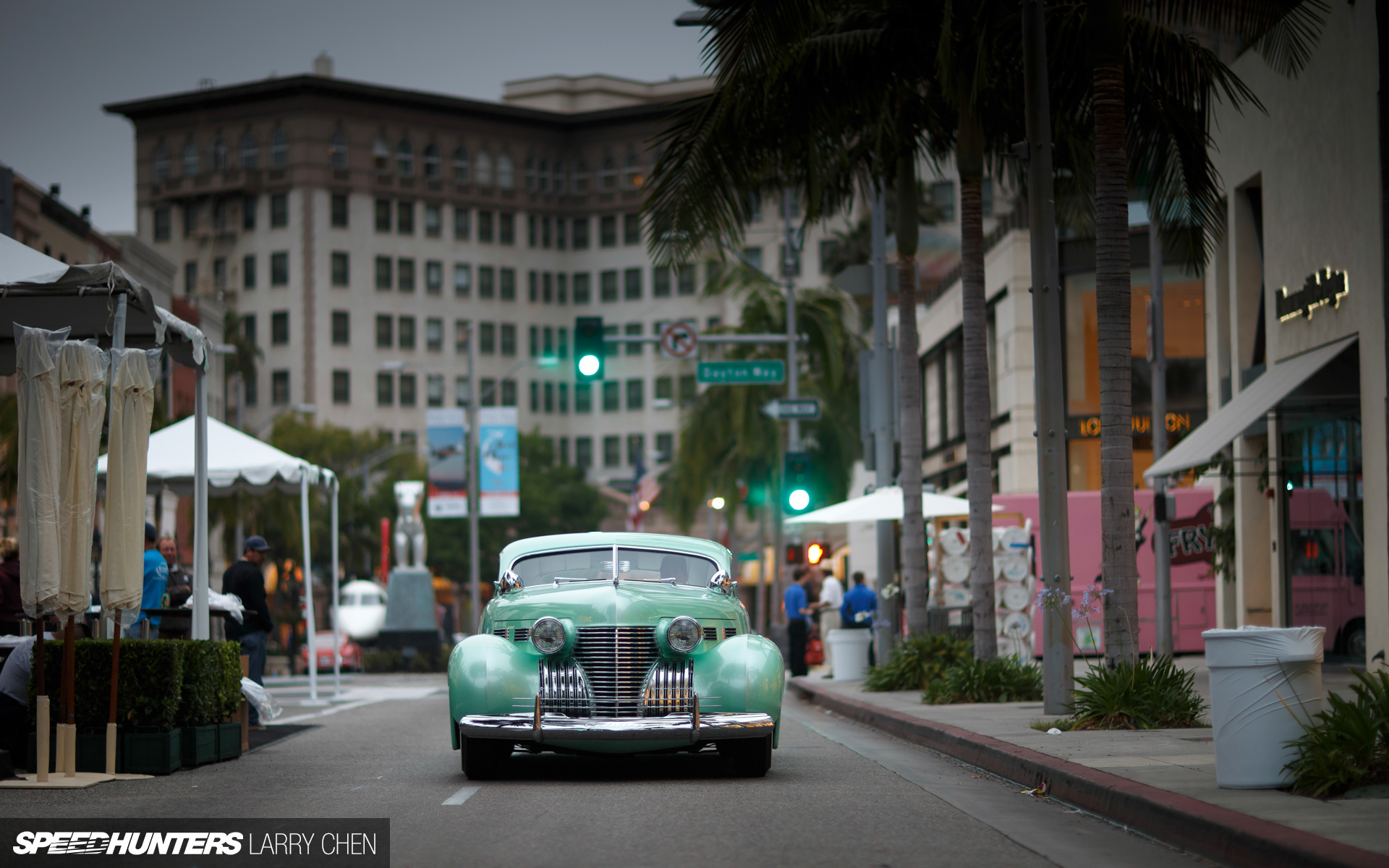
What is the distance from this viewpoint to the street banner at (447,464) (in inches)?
1905

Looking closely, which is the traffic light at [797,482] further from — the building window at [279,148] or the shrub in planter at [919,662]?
the building window at [279,148]

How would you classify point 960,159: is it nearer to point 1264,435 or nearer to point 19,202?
point 1264,435

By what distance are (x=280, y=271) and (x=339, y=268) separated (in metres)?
3.45

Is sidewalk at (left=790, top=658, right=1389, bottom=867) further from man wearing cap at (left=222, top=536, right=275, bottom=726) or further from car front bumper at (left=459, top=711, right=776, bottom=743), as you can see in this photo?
man wearing cap at (left=222, top=536, right=275, bottom=726)

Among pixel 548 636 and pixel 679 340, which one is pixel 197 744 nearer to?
pixel 548 636

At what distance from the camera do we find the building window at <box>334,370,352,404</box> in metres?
101

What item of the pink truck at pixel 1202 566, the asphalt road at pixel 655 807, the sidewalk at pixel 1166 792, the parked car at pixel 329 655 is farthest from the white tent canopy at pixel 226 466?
the parked car at pixel 329 655

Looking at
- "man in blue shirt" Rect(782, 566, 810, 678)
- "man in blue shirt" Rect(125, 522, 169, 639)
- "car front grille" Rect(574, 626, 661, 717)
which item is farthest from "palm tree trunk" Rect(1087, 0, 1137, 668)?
"man in blue shirt" Rect(782, 566, 810, 678)

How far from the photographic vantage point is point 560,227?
109812 mm

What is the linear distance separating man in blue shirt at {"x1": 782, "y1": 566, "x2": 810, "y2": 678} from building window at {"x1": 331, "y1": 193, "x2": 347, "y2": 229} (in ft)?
251

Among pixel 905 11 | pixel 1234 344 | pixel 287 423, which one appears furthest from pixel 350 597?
pixel 905 11

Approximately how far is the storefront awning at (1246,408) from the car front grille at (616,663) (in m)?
10.4

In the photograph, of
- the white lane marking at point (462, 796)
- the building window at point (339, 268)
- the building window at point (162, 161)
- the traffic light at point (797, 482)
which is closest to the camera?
the white lane marking at point (462, 796)

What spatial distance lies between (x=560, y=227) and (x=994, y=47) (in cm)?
9264
